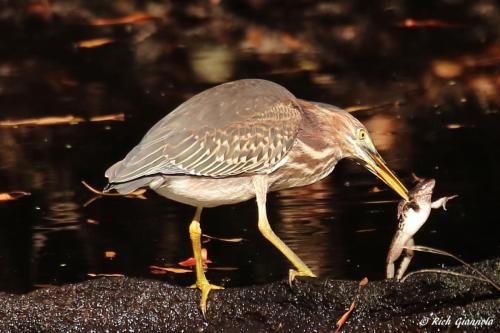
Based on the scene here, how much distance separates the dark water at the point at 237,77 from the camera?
7543 mm

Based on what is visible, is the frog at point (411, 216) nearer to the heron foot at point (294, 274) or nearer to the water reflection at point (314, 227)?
the heron foot at point (294, 274)

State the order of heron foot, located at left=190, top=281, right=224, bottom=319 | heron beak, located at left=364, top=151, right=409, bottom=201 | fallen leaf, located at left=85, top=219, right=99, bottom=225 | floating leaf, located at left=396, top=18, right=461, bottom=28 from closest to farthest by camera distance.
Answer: heron foot, located at left=190, top=281, right=224, bottom=319 < heron beak, located at left=364, top=151, right=409, bottom=201 < fallen leaf, located at left=85, top=219, right=99, bottom=225 < floating leaf, located at left=396, top=18, right=461, bottom=28

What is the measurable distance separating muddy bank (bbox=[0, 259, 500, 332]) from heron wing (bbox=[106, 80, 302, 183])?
0.84 metres

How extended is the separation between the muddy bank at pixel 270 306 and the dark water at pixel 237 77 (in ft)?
3.44

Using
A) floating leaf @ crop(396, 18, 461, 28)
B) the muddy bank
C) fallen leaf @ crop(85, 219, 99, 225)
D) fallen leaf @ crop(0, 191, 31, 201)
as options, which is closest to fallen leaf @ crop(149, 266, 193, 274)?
fallen leaf @ crop(85, 219, 99, 225)

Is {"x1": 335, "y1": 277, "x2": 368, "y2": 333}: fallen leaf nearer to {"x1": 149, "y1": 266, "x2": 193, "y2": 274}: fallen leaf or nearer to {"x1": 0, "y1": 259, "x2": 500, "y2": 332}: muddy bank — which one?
{"x1": 0, "y1": 259, "x2": 500, "y2": 332}: muddy bank

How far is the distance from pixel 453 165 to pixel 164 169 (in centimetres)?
342

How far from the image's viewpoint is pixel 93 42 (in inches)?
558

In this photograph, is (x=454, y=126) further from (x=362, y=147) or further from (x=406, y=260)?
(x=406, y=260)

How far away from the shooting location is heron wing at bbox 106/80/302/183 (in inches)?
259

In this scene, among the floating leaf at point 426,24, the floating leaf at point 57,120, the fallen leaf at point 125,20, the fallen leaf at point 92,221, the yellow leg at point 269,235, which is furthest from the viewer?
the fallen leaf at point 125,20

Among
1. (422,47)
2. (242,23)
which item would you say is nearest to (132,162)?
(422,47)

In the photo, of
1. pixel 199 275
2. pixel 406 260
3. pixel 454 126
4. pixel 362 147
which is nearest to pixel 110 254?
pixel 199 275

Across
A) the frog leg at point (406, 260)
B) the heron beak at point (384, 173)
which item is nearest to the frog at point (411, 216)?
the frog leg at point (406, 260)
